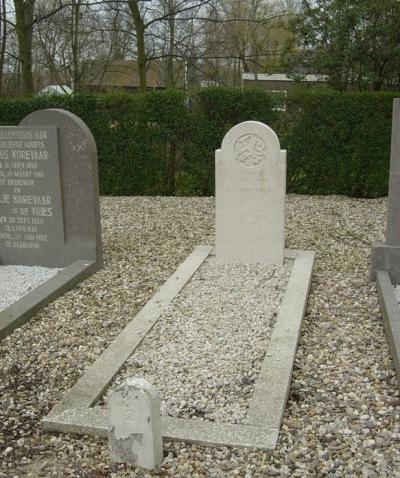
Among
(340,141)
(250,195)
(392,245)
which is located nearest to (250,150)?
(250,195)

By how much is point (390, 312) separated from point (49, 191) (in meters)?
3.86

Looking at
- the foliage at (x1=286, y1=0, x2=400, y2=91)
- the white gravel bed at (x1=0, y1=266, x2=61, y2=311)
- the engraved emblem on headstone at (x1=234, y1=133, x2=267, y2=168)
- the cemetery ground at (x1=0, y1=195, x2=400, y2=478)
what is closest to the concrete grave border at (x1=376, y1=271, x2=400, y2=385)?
the cemetery ground at (x1=0, y1=195, x2=400, y2=478)

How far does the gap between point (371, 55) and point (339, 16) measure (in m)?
1.17

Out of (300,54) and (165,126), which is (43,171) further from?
(300,54)

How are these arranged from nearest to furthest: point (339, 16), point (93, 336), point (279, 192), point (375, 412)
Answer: point (375, 412), point (93, 336), point (279, 192), point (339, 16)

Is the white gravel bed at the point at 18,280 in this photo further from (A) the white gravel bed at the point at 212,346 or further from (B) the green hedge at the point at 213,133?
(B) the green hedge at the point at 213,133

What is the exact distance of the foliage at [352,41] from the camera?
Answer: 12.9 m

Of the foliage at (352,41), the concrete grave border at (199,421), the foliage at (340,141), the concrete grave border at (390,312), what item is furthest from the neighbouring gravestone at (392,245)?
the foliage at (352,41)

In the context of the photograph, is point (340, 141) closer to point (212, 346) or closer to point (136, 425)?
point (212, 346)

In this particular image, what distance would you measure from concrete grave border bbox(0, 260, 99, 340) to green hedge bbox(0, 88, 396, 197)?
5.41m

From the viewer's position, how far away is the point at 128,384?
9.54 feet

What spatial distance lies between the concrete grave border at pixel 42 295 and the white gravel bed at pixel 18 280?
0.24 meters

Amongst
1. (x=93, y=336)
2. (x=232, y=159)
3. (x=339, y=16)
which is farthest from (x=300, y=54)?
(x=93, y=336)

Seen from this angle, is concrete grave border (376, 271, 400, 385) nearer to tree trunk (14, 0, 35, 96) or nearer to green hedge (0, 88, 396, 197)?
green hedge (0, 88, 396, 197)
